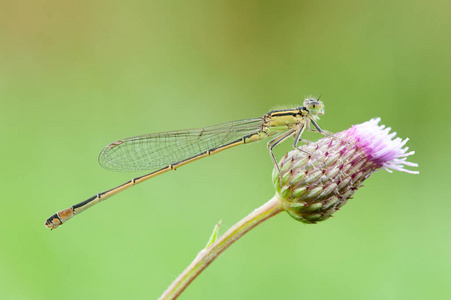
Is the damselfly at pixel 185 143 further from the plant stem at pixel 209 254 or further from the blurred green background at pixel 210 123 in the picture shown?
the plant stem at pixel 209 254

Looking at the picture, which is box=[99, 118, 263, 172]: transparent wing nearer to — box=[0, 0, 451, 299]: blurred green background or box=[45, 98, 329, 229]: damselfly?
box=[45, 98, 329, 229]: damselfly

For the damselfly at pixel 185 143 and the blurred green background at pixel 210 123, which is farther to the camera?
the blurred green background at pixel 210 123

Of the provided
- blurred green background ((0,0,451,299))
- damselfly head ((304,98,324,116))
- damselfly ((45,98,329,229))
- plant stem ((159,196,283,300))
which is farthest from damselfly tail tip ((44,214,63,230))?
damselfly head ((304,98,324,116))

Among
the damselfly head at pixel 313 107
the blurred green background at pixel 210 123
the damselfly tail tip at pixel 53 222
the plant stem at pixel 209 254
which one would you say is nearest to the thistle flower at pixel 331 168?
the plant stem at pixel 209 254

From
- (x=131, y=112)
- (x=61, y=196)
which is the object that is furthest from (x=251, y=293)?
(x=131, y=112)

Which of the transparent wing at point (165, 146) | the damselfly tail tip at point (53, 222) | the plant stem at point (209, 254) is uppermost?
the transparent wing at point (165, 146)

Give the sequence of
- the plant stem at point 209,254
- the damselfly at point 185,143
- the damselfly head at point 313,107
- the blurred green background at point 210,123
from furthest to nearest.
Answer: the blurred green background at point 210,123
the damselfly at point 185,143
the damselfly head at point 313,107
the plant stem at point 209,254

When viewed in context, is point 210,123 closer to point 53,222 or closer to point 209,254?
point 53,222

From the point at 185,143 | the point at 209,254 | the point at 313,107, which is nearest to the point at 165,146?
the point at 185,143
